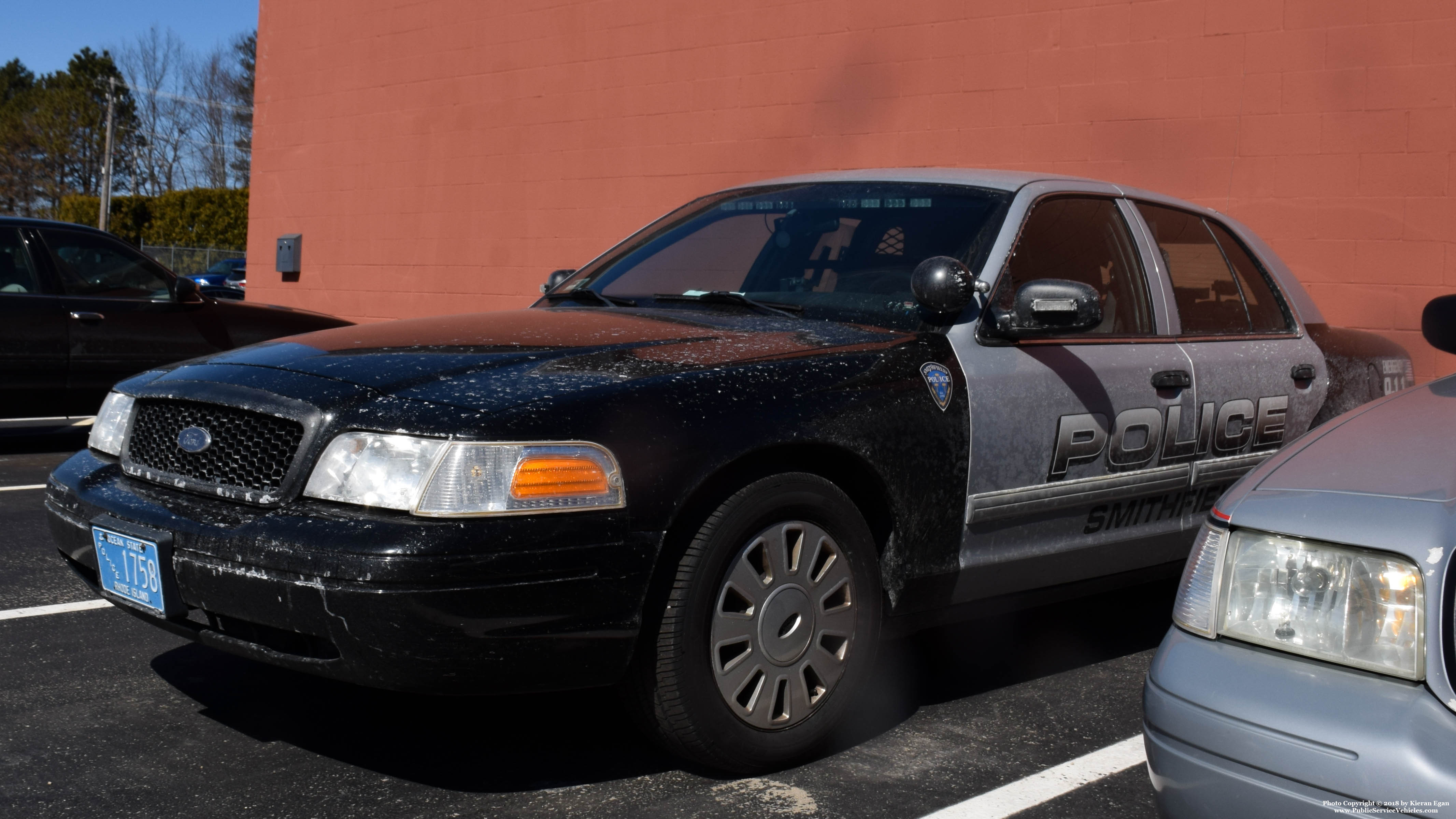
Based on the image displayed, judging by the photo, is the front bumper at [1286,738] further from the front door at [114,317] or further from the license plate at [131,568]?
the front door at [114,317]

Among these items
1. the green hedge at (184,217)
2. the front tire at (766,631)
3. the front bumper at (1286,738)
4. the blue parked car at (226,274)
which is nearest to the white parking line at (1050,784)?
the front tire at (766,631)

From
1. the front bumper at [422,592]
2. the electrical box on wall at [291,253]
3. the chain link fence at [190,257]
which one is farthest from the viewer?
the chain link fence at [190,257]

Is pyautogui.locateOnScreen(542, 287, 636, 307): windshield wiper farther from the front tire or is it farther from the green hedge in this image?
the green hedge

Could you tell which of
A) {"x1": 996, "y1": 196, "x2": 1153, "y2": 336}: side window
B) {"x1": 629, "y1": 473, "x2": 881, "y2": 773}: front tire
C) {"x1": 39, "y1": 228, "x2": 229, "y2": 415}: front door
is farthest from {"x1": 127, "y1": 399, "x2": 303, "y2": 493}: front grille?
{"x1": 39, "y1": 228, "x2": 229, "y2": 415}: front door

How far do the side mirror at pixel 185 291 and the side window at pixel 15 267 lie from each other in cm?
81

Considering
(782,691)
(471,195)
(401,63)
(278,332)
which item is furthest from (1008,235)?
(401,63)

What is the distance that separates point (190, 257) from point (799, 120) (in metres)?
29.4

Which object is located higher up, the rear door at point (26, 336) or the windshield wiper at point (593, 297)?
the windshield wiper at point (593, 297)

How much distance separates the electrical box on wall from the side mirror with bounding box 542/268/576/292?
1083cm

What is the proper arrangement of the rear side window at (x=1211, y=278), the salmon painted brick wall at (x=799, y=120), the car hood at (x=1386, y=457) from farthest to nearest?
the salmon painted brick wall at (x=799, y=120), the rear side window at (x=1211, y=278), the car hood at (x=1386, y=457)

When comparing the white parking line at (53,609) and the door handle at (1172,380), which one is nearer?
the door handle at (1172,380)

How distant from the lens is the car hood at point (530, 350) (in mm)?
2797

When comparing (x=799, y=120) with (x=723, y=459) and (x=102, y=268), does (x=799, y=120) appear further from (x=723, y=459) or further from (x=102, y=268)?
(x=723, y=459)

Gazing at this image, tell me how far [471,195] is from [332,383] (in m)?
10.1
